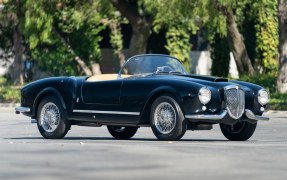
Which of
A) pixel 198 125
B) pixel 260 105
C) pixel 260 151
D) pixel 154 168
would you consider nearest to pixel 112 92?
pixel 198 125

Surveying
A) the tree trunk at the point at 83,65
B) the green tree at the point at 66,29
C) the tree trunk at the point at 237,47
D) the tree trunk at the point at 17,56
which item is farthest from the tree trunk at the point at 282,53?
the tree trunk at the point at 17,56

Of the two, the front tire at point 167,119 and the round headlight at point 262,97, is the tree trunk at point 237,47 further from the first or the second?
the front tire at point 167,119

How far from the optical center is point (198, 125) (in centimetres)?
1138

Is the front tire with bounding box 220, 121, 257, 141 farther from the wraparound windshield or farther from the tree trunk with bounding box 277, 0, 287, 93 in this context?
the tree trunk with bounding box 277, 0, 287, 93

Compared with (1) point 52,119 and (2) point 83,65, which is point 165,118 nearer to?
(1) point 52,119

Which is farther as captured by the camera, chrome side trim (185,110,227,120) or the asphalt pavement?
chrome side trim (185,110,227,120)

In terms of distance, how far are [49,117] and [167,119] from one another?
101 inches

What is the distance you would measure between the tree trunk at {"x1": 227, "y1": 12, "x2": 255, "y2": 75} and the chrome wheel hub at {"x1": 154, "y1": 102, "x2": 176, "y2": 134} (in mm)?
19144

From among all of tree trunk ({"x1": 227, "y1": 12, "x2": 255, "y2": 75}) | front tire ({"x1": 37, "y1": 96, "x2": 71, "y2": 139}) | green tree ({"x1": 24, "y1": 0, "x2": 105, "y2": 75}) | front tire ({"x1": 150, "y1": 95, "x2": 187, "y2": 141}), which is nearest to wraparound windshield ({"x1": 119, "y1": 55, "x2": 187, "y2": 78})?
front tire ({"x1": 150, "y1": 95, "x2": 187, "y2": 141})

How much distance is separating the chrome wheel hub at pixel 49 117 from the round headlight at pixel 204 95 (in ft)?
9.77

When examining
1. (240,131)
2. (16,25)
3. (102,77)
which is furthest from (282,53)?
(102,77)

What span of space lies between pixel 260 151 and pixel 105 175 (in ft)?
11.4

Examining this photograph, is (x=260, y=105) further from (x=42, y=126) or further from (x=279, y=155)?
(x=42, y=126)

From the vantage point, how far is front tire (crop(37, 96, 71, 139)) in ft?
41.4
